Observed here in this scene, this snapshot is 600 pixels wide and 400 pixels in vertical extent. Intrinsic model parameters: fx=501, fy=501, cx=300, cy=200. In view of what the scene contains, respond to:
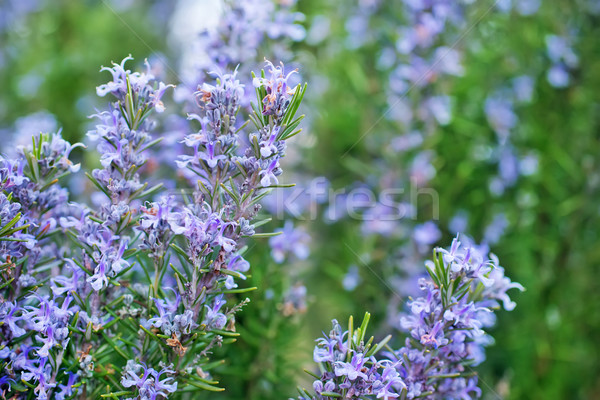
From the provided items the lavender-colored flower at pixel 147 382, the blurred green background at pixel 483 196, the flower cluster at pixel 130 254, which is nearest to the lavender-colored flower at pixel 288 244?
the blurred green background at pixel 483 196

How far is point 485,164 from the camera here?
1714mm

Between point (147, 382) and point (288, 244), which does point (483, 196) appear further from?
point (147, 382)

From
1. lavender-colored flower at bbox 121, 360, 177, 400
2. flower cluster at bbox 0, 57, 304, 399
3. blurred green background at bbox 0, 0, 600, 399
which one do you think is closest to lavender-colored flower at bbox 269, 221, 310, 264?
blurred green background at bbox 0, 0, 600, 399

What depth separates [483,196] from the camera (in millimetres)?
1702

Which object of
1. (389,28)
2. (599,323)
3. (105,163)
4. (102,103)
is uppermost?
(389,28)

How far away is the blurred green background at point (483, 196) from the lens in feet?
4.65

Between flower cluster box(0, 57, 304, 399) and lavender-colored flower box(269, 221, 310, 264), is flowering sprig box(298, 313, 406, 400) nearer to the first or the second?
flower cluster box(0, 57, 304, 399)

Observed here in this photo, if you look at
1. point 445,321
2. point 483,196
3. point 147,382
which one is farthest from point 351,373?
point 483,196

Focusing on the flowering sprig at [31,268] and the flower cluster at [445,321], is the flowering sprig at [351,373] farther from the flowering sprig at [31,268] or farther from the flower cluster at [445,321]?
the flowering sprig at [31,268]

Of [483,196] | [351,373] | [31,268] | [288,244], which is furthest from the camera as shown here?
[483,196]

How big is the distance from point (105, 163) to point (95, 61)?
63.0 inches

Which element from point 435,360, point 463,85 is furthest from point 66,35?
point 435,360

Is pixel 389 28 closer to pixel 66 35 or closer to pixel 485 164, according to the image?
pixel 485 164

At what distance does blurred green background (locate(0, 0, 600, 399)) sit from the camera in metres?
1.42
